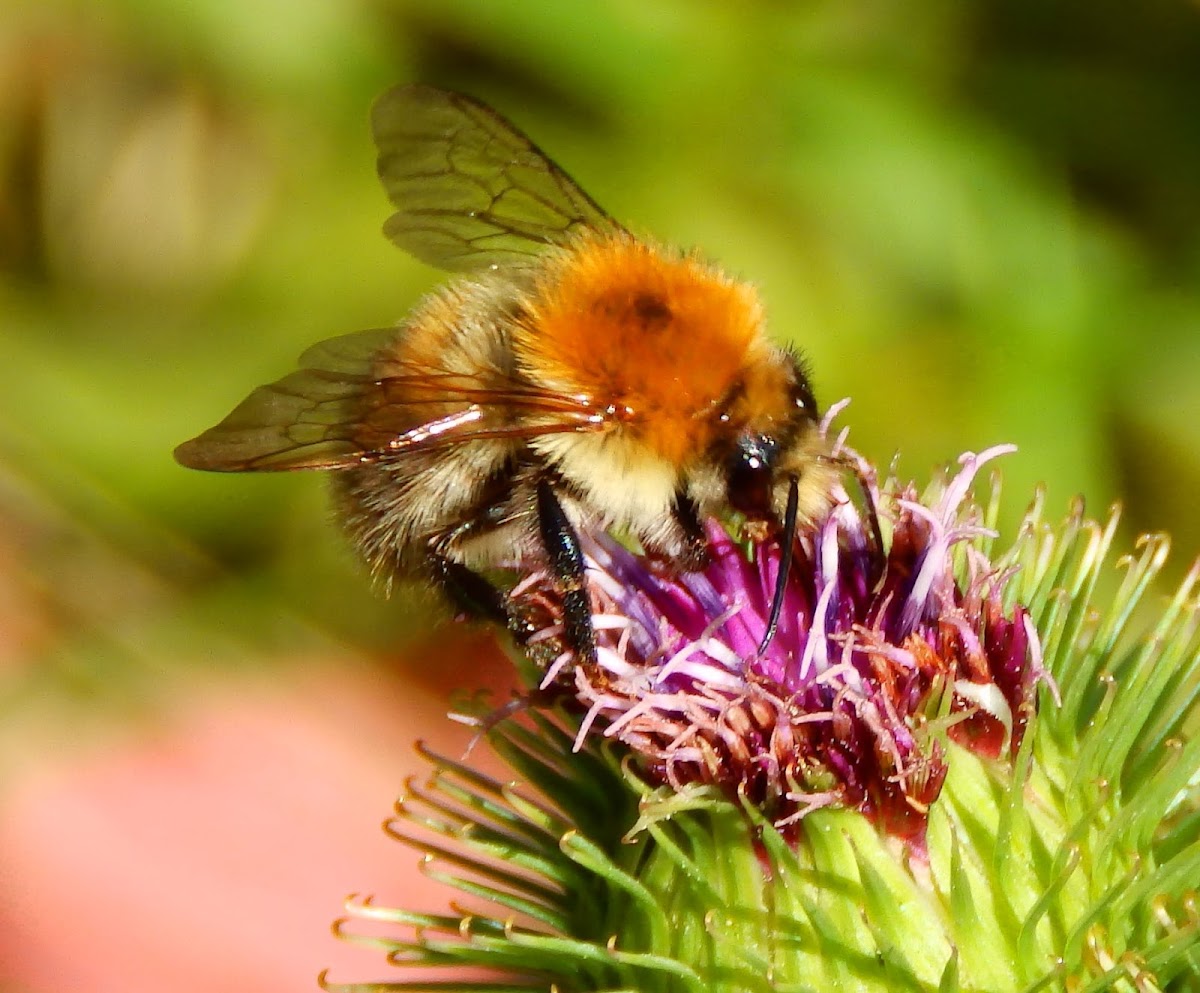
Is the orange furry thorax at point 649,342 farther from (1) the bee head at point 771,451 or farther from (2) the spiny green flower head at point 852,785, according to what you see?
(2) the spiny green flower head at point 852,785

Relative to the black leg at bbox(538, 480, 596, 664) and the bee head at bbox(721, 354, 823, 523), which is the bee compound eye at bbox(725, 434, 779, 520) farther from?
the black leg at bbox(538, 480, 596, 664)

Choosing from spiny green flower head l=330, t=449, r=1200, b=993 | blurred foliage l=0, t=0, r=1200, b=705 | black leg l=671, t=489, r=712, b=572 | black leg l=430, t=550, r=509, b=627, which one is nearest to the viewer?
spiny green flower head l=330, t=449, r=1200, b=993

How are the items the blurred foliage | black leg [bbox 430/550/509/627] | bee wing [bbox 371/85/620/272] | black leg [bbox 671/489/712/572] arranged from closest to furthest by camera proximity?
black leg [bbox 671/489/712/572] → black leg [bbox 430/550/509/627] → bee wing [bbox 371/85/620/272] → the blurred foliage

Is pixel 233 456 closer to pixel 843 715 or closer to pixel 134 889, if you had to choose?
pixel 843 715

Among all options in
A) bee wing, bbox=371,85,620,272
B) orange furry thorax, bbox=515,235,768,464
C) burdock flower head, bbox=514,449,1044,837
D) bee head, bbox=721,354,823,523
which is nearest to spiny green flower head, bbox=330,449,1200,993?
burdock flower head, bbox=514,449,1044,837

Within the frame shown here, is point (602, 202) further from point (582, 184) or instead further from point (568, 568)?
point (568, 568)

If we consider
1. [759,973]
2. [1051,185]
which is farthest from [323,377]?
[1051,185]
